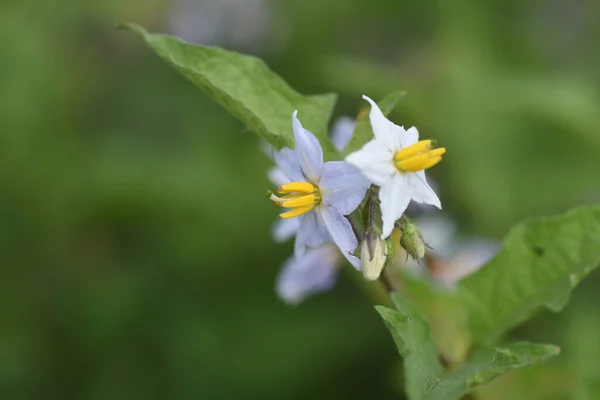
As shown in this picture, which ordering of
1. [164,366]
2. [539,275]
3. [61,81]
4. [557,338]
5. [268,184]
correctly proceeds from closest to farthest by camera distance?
[539,275] → [557,338] → [164,366] → [268,184] → [61,81]

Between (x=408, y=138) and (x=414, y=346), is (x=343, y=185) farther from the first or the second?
(x=414, y=346)

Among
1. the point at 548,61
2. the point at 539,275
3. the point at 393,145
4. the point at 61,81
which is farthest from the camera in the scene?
the point at 548,61

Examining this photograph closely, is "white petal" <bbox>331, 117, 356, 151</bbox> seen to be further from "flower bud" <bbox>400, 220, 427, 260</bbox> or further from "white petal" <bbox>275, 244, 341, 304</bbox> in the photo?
"flower bud" <bbox>400, 220, 427, 260</bbox>

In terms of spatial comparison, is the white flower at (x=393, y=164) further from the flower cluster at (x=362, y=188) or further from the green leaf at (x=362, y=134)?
the green leaf at (x=362, y=134)

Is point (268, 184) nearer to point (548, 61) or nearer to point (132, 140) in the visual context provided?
point (132, 140)

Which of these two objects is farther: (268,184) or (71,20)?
(71,20)

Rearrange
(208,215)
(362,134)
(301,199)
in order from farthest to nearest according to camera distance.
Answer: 1. (208,215)
2. (362,134)
3. (301,199)

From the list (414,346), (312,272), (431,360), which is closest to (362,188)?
(414,346)

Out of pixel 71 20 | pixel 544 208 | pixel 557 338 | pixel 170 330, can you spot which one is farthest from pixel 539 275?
pixel 71 20
